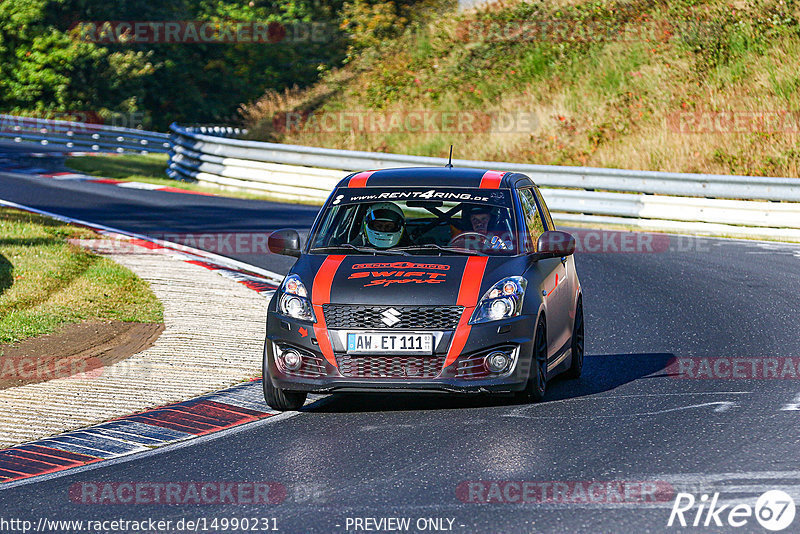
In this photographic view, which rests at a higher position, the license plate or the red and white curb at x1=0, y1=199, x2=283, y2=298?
the license plate

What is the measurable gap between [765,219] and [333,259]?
40.9 ft

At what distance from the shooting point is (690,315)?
12359 millimetres

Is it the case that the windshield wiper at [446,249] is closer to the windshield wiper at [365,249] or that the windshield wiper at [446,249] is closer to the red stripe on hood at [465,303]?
the windshield wiper at [365,249]

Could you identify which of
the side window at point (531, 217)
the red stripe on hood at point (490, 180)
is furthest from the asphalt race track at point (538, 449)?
the red stripe on hood at point (490, 180)

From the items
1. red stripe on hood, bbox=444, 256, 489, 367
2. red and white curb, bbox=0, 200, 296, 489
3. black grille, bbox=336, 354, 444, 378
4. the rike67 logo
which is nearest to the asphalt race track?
the rike67 logo

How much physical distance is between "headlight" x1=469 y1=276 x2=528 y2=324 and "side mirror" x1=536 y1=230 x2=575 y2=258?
53 cm

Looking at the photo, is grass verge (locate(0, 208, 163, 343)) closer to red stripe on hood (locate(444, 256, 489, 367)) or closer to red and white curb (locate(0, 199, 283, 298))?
red and white curb (locate(0, 199, 283, 298))

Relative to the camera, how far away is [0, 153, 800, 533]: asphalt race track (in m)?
5.91

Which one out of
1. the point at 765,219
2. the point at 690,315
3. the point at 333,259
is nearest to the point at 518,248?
the point at 333,259

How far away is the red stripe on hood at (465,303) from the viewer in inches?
311

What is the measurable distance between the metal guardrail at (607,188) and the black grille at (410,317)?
40.6ft

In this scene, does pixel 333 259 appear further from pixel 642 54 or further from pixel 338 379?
pixel 642 54

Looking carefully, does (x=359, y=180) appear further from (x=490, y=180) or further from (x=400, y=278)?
(x=400, y=278)

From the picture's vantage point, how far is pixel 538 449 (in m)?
7.09
